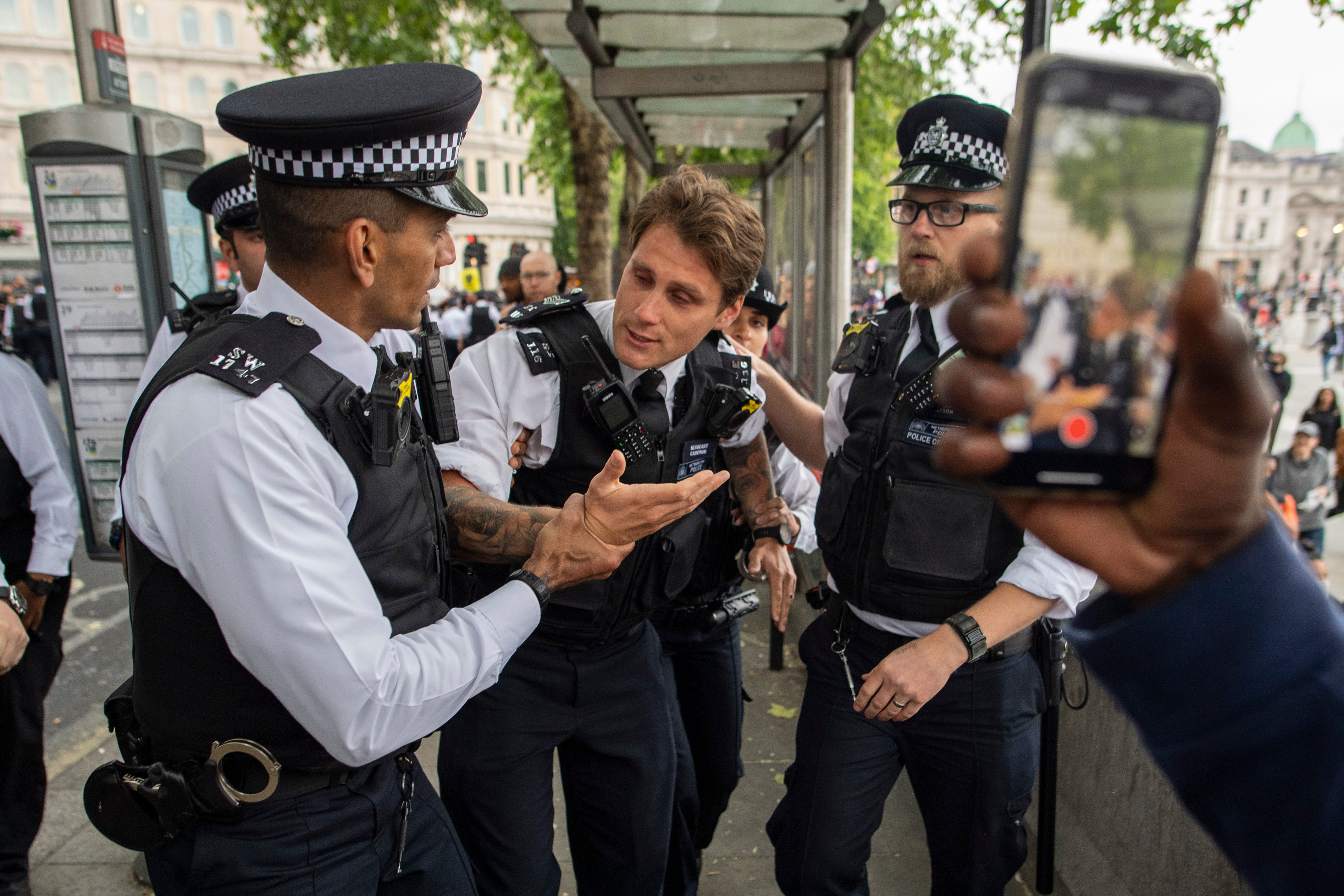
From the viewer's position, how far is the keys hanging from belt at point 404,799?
166cm

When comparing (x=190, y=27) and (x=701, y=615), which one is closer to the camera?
(x=701, y=615)

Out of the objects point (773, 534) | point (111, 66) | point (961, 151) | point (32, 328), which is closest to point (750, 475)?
point (773, 534)

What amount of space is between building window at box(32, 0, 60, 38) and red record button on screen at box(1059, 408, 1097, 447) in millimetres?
56120

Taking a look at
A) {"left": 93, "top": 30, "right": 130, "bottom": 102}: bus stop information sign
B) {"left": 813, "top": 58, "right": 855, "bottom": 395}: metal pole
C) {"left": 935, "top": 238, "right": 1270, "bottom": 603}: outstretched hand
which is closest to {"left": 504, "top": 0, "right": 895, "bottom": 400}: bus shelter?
{"left": 813, "top": 58, "right": 855, "bottom": 395}: metal pole

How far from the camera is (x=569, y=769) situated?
227 centimetres

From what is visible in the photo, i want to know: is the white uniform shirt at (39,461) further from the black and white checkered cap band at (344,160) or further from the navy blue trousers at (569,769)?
the black and white checkered cap band at (344,160)

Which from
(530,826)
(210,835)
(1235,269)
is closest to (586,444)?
(530,826)

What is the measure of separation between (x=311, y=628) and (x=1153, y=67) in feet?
4.15

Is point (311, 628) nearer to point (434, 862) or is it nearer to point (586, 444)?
point (434, 862)

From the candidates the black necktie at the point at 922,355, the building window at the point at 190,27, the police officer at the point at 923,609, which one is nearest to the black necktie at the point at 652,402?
the police officer at the point at 923,609

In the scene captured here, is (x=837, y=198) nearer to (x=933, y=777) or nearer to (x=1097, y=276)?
(x=933, y=777)

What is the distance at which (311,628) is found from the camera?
1290 mm

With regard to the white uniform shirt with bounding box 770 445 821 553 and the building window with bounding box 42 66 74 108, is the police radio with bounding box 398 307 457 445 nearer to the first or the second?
the white uniform shirt with bounding box 770 445 821 553

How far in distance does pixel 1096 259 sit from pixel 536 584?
126 cm
